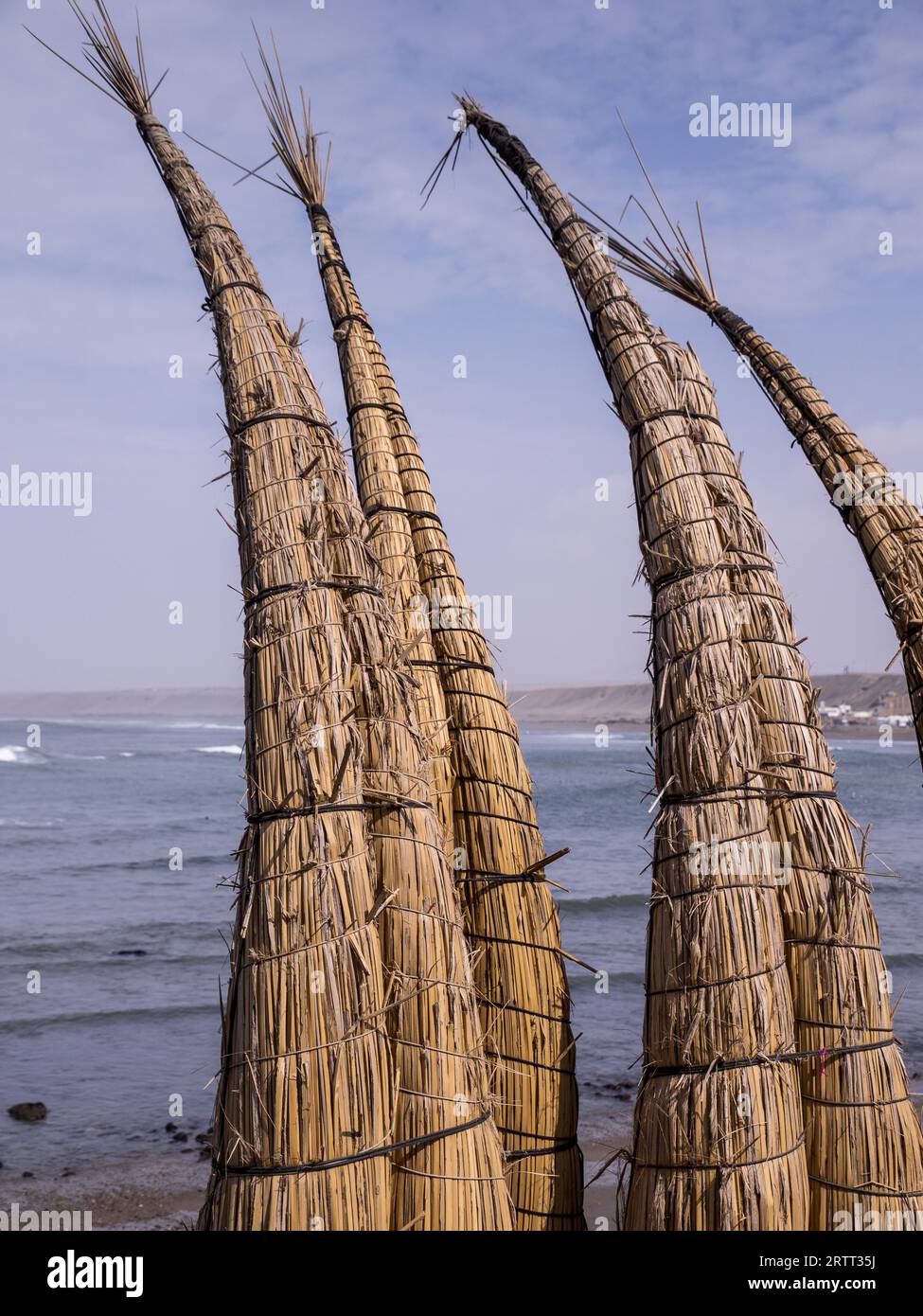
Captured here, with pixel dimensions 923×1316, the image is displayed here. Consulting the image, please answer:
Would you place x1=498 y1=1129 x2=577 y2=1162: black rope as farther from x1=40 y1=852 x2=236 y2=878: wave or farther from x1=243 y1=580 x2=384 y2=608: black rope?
x1=40 y1=852 x2=236 y2=878: wave

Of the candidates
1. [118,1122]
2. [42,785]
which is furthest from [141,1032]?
[42,785]

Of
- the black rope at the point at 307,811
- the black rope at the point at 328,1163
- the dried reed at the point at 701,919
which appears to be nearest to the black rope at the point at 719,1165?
the dried reed at the point at 701,919

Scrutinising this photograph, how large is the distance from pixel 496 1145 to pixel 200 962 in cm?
974

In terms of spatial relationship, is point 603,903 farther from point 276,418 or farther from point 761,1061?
point 276,418

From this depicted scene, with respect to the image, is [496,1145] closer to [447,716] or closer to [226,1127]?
→ [226,1127]

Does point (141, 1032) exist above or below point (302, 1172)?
below

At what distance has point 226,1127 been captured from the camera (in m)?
2.16

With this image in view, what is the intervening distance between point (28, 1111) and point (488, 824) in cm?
551

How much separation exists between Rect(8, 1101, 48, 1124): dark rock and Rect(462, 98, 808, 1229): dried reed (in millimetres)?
5935

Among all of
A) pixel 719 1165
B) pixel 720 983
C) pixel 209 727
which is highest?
pixel 720 983

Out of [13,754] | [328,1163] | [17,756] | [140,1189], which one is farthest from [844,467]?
[13,754]

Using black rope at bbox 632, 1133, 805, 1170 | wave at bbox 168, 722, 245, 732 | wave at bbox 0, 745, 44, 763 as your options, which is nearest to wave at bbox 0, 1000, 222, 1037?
black rope at bbox 632, 1133, 805, 1170

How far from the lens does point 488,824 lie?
3.33 metres

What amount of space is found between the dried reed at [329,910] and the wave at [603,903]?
439 inches
